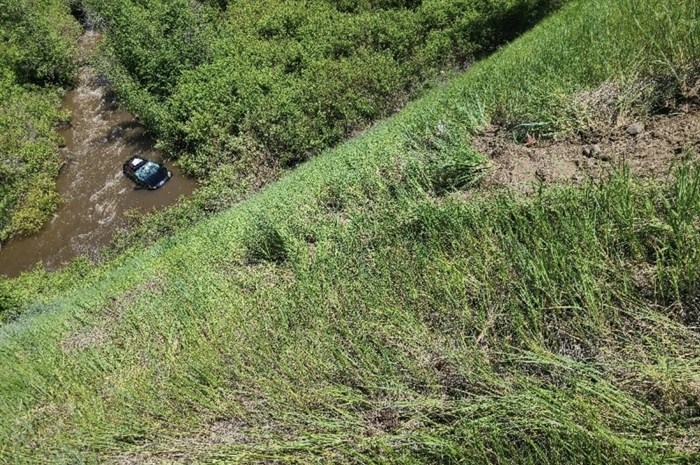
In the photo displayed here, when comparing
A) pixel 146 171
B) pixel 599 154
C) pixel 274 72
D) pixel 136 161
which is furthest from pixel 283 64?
pixel 599 154

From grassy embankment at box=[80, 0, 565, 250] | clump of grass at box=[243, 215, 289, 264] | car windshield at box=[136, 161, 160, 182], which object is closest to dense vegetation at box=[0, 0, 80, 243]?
car windshield at box=[136, 161, 160, 182]

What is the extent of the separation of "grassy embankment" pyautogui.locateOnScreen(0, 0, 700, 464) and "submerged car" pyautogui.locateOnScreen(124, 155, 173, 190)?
1189 centimetres

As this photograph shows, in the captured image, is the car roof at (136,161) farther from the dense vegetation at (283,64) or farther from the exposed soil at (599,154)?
the exposed soil at (599,154)

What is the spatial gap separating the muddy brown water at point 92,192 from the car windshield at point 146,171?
550 millimetres

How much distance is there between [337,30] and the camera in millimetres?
19406

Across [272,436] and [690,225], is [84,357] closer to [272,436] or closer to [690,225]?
[272,436]

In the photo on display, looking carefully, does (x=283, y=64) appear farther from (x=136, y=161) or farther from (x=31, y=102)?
(x=31, y=102)

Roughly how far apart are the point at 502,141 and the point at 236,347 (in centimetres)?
385

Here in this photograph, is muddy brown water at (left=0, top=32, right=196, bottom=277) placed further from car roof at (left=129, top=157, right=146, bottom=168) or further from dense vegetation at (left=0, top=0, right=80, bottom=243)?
car roof at (left=129, top=157, right=146, bottom=168)

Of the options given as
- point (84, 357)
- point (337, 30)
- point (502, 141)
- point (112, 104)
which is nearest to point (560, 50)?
point (502, 141)

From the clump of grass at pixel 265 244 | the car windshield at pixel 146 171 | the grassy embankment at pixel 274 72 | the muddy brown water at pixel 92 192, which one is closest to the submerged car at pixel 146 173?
the car windshield at pixel 146 171

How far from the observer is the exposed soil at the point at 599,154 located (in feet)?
15.7

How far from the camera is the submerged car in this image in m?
19.0

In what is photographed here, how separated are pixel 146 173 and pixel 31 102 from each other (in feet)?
25.4
